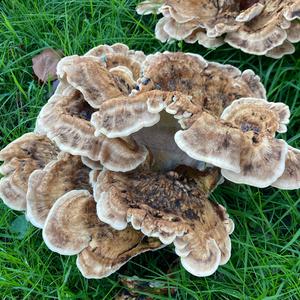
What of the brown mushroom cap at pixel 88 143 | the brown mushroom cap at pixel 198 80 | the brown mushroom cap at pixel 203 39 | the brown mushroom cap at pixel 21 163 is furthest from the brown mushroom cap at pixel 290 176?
the brown mushroom cap at pixel 21 163

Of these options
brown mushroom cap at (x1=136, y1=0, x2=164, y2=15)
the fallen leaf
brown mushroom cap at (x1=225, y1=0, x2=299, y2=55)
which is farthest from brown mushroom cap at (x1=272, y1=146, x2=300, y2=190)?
the fallen leaf

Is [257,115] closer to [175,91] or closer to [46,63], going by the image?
[175,91]

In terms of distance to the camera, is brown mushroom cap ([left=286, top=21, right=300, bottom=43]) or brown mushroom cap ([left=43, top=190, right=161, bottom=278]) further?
brown mushroom cap ([left=286, top=21, right=300, bottom=43])

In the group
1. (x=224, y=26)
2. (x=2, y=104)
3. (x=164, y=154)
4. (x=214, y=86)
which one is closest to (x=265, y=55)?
(x=224, y=26)

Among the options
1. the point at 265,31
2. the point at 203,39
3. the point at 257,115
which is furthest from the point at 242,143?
the point at 203,39

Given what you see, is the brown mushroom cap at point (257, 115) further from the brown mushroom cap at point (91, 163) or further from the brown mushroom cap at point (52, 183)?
the brown mushroom cap at point (52, 183)

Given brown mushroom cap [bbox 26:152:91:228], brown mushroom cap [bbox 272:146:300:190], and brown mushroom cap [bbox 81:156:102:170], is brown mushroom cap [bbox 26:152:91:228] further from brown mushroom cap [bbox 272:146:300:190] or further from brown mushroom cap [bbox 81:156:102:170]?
brown mushroom cap [bbox 272:146:300:190]

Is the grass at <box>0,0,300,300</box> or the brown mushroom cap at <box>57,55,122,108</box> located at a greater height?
the brown mushroom cap at <box>57,55,122,108</box>
